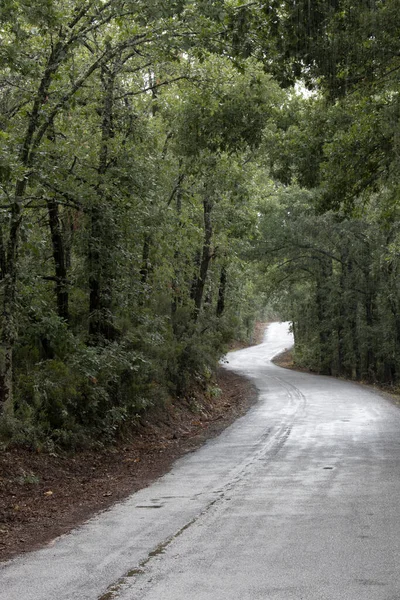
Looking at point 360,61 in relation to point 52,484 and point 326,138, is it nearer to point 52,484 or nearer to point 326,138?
point 326,138

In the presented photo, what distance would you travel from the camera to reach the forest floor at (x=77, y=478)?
7258mm

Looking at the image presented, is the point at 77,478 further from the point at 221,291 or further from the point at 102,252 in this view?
the point at 221,291

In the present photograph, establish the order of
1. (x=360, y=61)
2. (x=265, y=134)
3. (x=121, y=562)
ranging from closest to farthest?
(x=121, y=562) < (x=360, y=61) < (x=265, y=134)

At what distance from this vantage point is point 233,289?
35.6 meters

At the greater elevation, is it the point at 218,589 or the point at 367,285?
the point at 367,285

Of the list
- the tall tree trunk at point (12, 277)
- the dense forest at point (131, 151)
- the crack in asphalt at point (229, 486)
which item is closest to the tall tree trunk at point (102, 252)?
the dense forest at point (131, 151)

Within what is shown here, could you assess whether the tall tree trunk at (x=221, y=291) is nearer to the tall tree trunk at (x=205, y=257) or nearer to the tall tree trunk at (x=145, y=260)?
the tall tree trunk at (x=205, y=257)

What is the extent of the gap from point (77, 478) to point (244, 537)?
4.40m

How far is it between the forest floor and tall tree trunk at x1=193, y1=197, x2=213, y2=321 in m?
8.11

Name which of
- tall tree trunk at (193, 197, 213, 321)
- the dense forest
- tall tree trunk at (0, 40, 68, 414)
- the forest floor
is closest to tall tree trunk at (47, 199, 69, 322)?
the dense forest

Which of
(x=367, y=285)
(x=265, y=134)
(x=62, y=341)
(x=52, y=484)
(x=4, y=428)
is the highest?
(x=265, y=134)

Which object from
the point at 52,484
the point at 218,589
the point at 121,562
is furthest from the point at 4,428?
the point at 218,589

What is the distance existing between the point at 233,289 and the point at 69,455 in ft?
82.7

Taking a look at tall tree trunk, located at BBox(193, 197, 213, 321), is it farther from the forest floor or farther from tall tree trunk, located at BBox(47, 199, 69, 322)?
tall tree trunk, located at BBox(47, 199, 69, 322)
